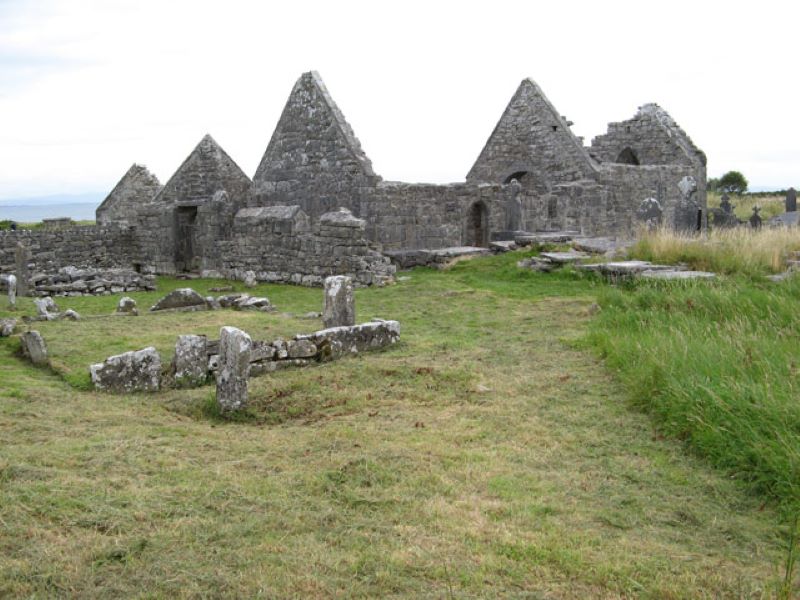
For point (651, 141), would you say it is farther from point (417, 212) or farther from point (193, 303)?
point (193, 303)

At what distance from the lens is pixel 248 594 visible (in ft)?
12.4

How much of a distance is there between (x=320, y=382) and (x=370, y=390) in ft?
1.88

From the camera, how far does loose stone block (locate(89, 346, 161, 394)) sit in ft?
25.7

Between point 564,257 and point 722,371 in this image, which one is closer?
point 722,371

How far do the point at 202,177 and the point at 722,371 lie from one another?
58.1 ft

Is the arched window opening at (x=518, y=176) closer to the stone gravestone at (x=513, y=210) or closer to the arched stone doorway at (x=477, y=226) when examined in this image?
the arched stone doorway at (x=477, y=226)

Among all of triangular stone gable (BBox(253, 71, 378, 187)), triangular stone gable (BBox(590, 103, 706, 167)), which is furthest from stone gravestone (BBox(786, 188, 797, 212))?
triangular stone gable (BBox(253, 71, 378, 187))

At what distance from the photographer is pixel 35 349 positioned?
29.6 feet

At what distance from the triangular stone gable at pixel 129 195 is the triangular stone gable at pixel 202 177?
5064 mm

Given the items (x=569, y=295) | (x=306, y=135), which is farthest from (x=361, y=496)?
(x=306, y=135)

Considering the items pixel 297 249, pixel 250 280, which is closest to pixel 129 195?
pixel 250 280

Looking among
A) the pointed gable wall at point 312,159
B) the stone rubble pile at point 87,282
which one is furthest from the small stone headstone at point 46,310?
the pointed gable wall at point 312,159

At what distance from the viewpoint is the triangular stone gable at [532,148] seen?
25391 millimetres

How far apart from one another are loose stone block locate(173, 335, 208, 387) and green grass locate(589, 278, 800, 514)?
4364 millimetres
